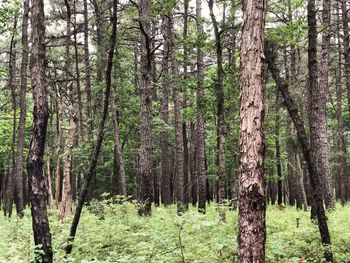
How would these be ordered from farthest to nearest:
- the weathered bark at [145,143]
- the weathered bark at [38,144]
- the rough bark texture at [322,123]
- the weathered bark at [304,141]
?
1. the weathered bark at [145,143]
2. the rough bark texture at [322,123]
3. the weathered bark at [304,141]
4. the weathered bark at [38,144]

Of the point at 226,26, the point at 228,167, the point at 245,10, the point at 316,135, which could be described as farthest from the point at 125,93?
the point at 245,10

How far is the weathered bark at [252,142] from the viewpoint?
545 centimetres

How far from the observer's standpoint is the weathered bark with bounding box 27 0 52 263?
7465 mm

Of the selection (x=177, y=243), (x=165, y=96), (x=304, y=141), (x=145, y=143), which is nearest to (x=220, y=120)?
(x=145, y=143)

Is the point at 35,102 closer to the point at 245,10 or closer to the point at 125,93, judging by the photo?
the point at 245,10

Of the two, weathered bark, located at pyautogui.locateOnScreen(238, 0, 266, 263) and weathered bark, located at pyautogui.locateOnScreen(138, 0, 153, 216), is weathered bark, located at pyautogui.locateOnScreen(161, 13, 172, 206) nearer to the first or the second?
weathered bark, located at pyautogui.locateOnScreen(138, 0, 153, 216)

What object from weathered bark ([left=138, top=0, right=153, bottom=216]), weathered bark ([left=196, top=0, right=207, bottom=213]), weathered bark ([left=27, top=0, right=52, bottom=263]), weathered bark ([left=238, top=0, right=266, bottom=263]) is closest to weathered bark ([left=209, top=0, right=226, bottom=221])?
weathered bark ([left=196, top=0, right=207, bottom=213])

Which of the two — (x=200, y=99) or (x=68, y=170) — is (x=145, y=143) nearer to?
(x=200, y=99)

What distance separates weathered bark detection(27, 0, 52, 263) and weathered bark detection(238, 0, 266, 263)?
3.89 meters

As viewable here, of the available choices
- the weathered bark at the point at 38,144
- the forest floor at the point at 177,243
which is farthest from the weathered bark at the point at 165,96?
the weathered bark at the point at 38,144

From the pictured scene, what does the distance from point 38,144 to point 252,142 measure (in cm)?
418

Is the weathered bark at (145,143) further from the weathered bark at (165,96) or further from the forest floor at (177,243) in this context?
the weathered bark at (165,96)

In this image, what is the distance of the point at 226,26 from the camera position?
13.1 m

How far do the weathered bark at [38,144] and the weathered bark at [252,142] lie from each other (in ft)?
12.8
